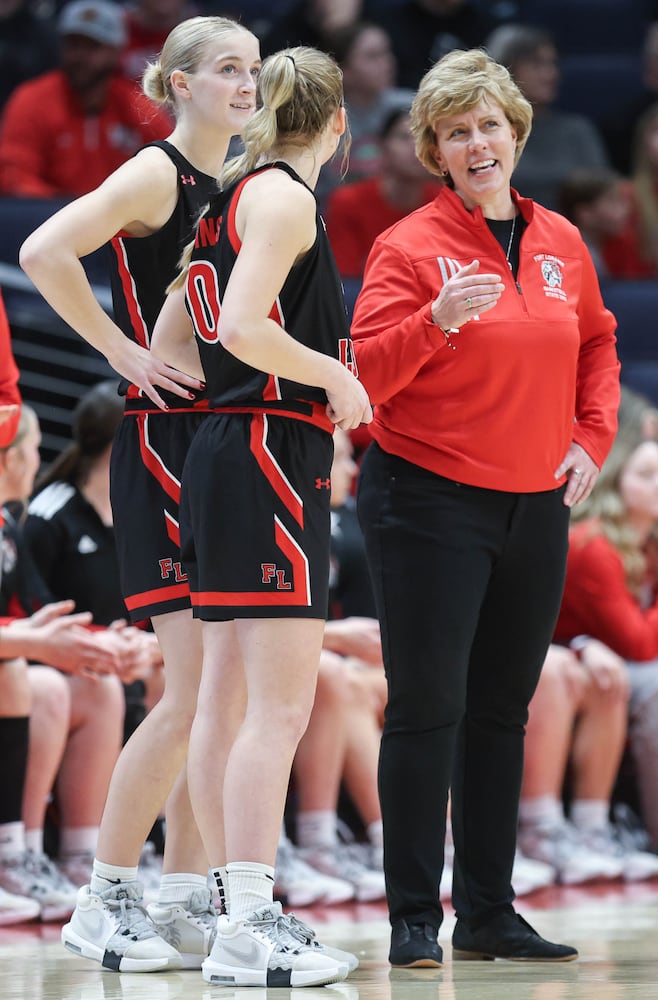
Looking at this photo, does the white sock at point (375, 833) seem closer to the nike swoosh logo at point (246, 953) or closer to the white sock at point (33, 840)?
the white sock at point (33, 840)

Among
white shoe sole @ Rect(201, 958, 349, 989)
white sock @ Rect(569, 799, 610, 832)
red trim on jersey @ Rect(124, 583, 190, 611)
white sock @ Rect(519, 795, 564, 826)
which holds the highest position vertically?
red trim on jersey @ Rect(124, 583, 190, 611)

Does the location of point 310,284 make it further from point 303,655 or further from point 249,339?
point 303,655

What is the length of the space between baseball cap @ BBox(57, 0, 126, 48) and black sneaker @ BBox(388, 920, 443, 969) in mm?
5316

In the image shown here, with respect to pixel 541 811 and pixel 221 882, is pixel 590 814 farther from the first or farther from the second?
pixel 221 882

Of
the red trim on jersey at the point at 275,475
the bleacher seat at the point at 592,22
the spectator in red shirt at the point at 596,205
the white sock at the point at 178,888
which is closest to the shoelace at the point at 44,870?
the white sock at the point at 178,888

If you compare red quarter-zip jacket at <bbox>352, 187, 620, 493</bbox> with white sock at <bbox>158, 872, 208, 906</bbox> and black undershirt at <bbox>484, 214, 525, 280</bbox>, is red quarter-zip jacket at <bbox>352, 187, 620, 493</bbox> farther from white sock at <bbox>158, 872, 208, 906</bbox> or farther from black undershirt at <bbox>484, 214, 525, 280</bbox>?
white sock at <bbox>158, 872, 208, 906</bbox>

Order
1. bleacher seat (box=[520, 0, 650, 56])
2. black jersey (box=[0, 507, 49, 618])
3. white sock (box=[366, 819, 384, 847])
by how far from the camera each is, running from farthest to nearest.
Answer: bleacher seat (box=[520, 0, 650, 56]) < white sock (box=[366, 819, 384, 847]) < black jersey (box=[0, 507, 49, 618])

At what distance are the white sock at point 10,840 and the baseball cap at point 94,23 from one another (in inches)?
174

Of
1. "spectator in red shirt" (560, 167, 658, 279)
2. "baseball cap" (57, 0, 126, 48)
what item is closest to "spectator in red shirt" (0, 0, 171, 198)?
"baseball cap" (57, 0, 126, 48)

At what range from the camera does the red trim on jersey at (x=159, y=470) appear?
A: 3.20 m

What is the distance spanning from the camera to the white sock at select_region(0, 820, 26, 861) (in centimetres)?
422

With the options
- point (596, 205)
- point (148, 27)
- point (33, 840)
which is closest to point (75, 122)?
point (148, 27)

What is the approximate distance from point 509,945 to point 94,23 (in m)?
5.34

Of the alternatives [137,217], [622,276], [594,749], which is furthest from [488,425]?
[622,276]
